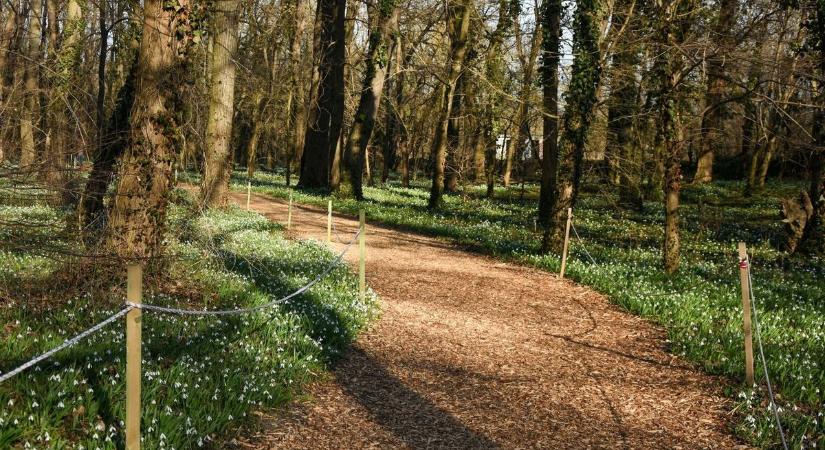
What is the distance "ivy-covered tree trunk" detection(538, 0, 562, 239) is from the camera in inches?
732

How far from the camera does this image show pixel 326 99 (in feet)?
96.4

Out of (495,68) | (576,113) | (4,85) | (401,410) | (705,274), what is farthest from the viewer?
(495,68)

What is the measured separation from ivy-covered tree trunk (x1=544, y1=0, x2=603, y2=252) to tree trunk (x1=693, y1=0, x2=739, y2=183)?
251 cm

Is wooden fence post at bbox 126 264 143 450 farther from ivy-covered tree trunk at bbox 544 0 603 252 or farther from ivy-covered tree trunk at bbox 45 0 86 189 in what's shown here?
ivy-covered tree trunk at bbox 544 0 603 252

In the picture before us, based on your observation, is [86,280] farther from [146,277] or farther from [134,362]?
[134,362]

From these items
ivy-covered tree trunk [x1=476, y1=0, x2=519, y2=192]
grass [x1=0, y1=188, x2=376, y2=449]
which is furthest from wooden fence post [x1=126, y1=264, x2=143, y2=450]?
ivy-covered tree trunk [x1=476, y1=0, x2=519, y2=192]

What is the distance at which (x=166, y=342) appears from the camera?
660 cm

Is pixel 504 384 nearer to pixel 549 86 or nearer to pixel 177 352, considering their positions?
pixel 177 352

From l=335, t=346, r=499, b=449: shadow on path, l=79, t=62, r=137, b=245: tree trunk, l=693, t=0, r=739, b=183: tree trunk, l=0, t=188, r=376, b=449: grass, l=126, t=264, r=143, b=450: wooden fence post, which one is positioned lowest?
l=335, t=346, r=499, b=449: shadow on path

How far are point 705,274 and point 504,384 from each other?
26.1 feet

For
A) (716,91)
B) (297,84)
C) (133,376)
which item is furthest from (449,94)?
(133,376)

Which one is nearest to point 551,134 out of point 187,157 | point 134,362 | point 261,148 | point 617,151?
point 617,151

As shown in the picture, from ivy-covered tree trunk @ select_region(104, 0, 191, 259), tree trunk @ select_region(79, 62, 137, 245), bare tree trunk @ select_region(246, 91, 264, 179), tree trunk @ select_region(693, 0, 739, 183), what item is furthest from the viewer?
bare tree trunk @ select_region(246, 91, 264, 179)

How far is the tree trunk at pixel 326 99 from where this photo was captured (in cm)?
2798
